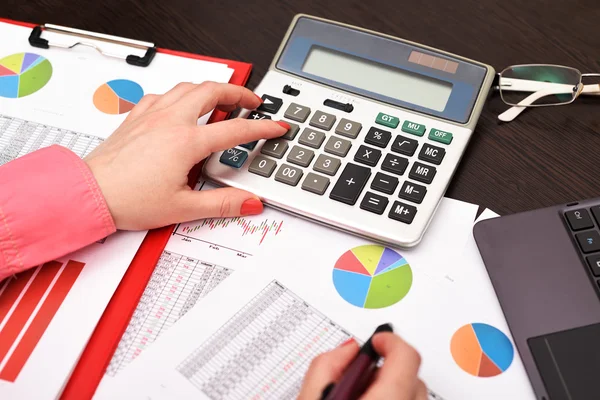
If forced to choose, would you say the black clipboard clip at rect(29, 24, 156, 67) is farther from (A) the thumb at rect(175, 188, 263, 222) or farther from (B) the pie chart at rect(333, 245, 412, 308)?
(B) the pie chart at rect(333, 245, 412, 308)

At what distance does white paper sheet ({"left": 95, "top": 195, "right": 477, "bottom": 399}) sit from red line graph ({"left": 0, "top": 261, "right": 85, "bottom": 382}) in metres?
0.08

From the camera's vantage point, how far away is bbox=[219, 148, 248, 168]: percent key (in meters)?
0.62

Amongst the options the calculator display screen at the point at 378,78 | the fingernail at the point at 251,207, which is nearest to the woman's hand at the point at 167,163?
the fingernail at the point at 251,207

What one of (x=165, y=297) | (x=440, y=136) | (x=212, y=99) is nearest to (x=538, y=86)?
(x=440, y=136)

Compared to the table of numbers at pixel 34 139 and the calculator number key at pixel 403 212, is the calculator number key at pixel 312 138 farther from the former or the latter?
the table of numbers at pixel 34 139

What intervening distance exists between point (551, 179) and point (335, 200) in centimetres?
23

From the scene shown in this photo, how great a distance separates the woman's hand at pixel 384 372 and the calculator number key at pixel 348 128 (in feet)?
0.78

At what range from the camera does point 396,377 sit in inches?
17.3

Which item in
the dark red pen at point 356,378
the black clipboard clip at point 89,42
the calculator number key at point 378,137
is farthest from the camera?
the black clipboard clip at point 89,42

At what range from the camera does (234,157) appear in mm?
620

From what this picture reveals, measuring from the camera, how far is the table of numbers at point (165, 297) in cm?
54

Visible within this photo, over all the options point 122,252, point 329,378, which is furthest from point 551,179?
point 122,252

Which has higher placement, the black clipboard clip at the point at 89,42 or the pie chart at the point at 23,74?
the black clipboard clip at the point at 89,42

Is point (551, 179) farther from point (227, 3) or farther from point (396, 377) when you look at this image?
point (227, 3)
